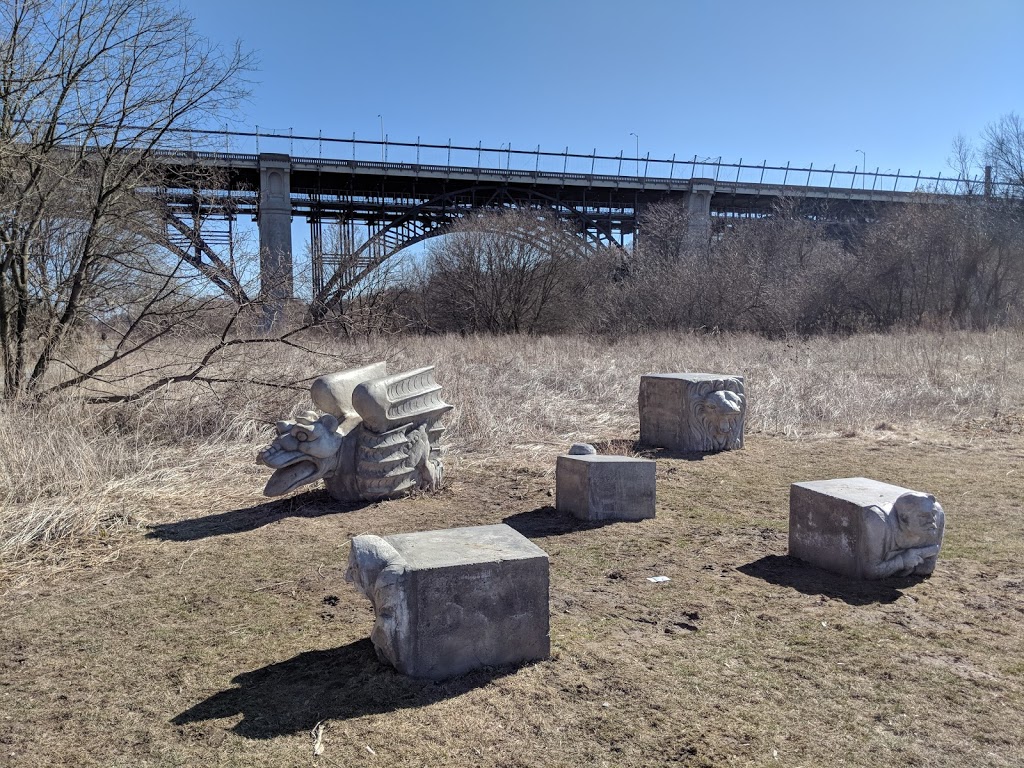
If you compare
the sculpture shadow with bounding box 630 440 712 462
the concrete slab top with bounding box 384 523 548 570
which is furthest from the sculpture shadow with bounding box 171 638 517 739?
the sculpture shadow with bounding box 630 440 712 462

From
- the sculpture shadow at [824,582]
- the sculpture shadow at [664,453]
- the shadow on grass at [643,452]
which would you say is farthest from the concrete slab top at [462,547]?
the sculpture shadow at [664,453]

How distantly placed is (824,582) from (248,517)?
4.52 m

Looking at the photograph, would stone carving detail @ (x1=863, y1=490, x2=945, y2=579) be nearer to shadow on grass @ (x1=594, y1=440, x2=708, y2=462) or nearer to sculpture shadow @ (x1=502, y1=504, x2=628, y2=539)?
sculpture shadow @ (x1=502, y1=504, x2=628, y2=539)

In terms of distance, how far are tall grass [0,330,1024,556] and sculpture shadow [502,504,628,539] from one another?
233 centimetres

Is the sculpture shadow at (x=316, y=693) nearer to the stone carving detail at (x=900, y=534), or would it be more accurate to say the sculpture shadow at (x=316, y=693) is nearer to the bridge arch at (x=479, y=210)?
the stone carving detail at (x=900, y=534)

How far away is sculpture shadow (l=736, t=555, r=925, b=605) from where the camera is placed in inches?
174

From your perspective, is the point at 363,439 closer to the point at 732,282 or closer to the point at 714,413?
Result: the point at 714,413

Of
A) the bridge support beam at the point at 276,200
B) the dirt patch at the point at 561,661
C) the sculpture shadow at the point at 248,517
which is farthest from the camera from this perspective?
the bridge support beam at the point at 276,200

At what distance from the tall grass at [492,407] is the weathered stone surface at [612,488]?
→ 8.19ft

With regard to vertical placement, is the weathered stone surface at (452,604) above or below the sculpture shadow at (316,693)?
above

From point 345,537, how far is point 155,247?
5081mm

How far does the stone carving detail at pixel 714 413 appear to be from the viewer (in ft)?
28.6

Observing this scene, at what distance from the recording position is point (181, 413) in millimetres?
8773

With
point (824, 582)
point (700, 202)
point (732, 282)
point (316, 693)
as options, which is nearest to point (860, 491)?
point (824, 582)
